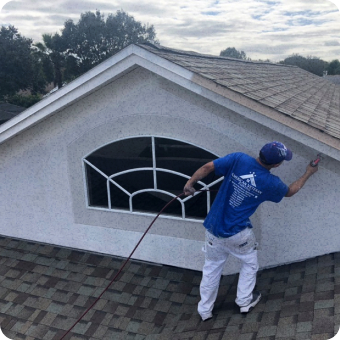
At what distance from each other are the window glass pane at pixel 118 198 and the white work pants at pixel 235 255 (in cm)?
194

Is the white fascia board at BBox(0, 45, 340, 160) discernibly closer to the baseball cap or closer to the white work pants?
the baseball cap

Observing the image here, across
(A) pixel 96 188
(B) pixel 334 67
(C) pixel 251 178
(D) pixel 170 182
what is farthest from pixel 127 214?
(B) pixel 334 67

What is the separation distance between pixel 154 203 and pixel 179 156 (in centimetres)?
92

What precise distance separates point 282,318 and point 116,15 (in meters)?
46.6

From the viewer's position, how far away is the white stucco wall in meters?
4.85

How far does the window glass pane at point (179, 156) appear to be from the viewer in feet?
17.2

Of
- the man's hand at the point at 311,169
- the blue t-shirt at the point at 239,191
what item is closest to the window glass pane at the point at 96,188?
the blue t-shirt at the point at 239,191

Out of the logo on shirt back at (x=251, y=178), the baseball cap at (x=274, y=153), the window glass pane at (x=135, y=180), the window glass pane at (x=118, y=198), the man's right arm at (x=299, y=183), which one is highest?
the baseball cap at (x=274, y=153)

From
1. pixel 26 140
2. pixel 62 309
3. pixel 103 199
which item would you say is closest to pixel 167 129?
pixel 103 199

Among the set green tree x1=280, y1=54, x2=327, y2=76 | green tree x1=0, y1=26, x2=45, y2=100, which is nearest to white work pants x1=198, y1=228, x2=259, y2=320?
green tree x1=0, y1=26, x2=45, y2=100

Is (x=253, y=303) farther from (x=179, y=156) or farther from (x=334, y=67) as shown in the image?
(x=334, y=67)

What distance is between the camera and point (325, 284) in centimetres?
422

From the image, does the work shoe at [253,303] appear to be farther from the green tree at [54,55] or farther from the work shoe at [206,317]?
the green tree at [54,55]

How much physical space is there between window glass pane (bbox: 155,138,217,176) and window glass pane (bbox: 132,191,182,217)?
0.49 metres
